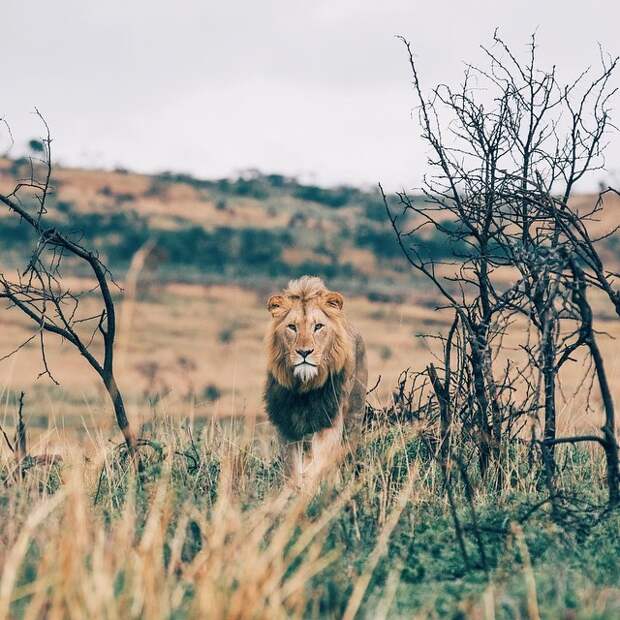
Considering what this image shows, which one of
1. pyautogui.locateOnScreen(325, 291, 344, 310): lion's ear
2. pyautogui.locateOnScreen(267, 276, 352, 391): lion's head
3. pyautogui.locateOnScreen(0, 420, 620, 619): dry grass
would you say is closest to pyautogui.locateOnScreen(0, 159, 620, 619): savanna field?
pyautogui.locateOnScreen(0, 420, 620, 619): dry grass

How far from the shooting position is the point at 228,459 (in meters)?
5.57

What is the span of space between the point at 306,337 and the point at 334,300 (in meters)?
0.42

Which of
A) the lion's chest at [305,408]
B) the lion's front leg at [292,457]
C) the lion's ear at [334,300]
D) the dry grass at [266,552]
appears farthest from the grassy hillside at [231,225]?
the dry grass at [266,552]

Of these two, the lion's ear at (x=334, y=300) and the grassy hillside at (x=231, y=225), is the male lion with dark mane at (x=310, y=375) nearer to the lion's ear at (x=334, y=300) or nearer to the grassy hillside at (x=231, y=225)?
the lion's ear at (x=334, y=300)

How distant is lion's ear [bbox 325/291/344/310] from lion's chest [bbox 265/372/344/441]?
0.45 metres

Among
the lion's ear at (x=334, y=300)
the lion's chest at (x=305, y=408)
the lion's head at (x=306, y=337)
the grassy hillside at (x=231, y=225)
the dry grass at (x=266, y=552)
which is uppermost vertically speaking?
the grassy hillside at (x=231, y=225)

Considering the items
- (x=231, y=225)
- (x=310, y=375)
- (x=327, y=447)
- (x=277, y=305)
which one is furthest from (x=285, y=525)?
(x=231, y=225)

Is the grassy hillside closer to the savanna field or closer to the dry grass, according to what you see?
the savanna field

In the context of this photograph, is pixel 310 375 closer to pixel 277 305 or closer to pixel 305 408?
pixel 305 408

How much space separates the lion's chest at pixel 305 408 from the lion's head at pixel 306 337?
69mm

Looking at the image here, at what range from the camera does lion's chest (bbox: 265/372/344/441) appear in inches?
261

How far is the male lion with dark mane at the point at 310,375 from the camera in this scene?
6609mm

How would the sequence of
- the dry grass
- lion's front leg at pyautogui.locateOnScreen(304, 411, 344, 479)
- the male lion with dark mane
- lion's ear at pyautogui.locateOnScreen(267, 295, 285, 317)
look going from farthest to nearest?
lion's ear at pyautogui.locateOnScreen(267, 295, 285, 317), the male lion with dark mane, lion's front leg at pyautogui.locateOnScreen(304, 411, 344, 479), the dry grass

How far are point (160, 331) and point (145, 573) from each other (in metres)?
21.6
